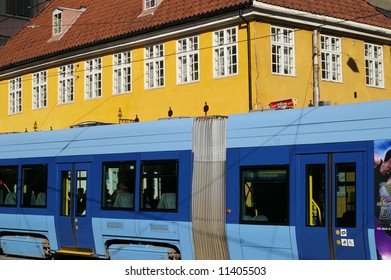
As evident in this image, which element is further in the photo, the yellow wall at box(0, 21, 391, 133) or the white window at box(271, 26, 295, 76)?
the white window at box(271, 26, 295, 76)

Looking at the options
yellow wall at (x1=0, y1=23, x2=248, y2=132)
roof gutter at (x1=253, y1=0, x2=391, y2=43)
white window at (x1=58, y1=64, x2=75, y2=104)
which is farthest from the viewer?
white window at (x1=58, y1=64, x2=75, y2=104)

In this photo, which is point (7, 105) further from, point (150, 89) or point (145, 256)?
point (145, 256)

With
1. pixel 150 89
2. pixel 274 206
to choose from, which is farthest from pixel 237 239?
pixel 150 89

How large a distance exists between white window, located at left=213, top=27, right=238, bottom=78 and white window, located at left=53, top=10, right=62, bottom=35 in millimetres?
12851

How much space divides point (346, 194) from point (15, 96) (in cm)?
3052

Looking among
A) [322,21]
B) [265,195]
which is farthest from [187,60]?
[265,195]

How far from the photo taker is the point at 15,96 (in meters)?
41.0

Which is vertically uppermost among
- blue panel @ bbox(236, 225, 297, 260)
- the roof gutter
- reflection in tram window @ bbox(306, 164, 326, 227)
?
the roof gutter

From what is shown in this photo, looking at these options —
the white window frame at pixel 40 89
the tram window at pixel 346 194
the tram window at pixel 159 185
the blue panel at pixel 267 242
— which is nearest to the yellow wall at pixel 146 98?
the white window frame at pixel 40 89

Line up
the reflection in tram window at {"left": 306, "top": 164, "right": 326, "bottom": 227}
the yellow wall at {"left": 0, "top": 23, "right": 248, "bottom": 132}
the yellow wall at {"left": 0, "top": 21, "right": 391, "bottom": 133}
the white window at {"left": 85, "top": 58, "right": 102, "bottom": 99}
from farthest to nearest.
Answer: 1. the white window at {"left": 85, "top": 58, "right": 102, "bottom": 99}
2. the yellow wall at {"left": 0, "top": 23, "right": 248, "bottom": 132}
3. the yellow wall at {"left": 0, "top": 21, "right": 391, "bottom": 133}
4. the reflection in tram window at {"left": 306, "top": 164, "right": 326, "bottom": 227}

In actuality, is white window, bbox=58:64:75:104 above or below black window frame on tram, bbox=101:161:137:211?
above

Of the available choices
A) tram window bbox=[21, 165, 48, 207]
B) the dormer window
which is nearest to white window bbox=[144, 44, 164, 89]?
the dormer window

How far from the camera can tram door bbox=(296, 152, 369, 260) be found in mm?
12633

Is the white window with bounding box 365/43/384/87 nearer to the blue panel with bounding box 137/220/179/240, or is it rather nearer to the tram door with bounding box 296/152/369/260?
the blue panel with bounding box 137/220/179/240
